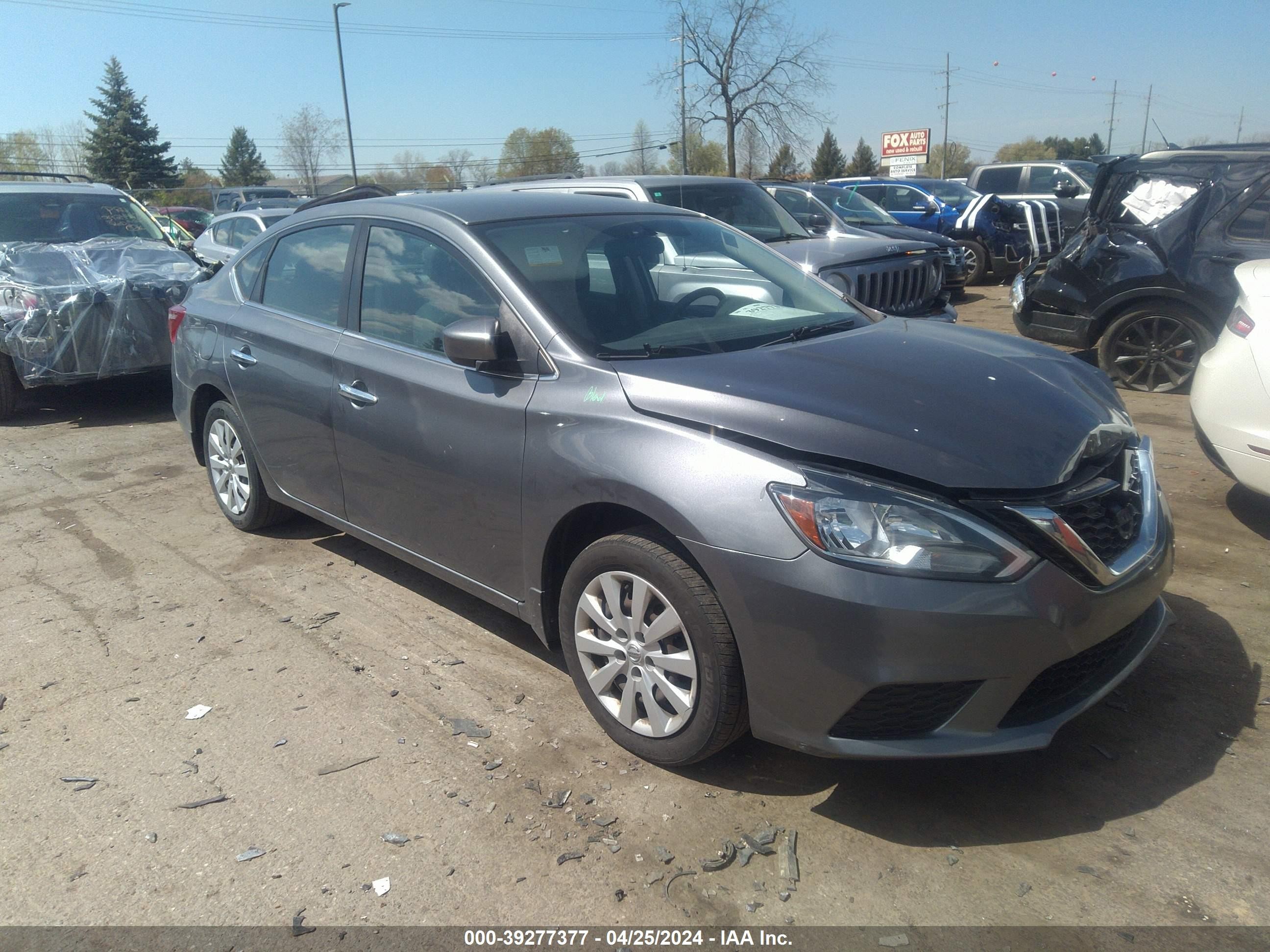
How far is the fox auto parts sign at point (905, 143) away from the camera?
5953cm

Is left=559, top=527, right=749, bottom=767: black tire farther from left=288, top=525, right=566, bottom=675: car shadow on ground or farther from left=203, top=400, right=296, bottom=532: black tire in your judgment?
left=203, top=400, right=296, bottom=532: black tire

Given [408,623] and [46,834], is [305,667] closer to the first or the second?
[408,623]

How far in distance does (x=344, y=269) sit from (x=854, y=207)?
1222 centimetres

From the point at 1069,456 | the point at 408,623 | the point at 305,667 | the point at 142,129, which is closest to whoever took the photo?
the point at 1069,456

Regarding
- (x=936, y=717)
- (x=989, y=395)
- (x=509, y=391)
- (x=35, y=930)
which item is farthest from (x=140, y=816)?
(x=989, y=395)

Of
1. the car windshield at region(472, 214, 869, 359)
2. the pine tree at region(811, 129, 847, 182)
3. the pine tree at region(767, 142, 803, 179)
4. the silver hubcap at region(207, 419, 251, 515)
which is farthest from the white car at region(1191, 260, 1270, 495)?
the pine tree at region(811, 129, 847, 182)

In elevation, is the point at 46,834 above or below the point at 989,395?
below

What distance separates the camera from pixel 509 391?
132 inches

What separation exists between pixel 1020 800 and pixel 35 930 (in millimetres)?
2788

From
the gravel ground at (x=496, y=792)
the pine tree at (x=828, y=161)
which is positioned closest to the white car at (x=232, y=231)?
the gravel ground at (x=496, y=792)

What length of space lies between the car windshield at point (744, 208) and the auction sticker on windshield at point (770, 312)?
4.68 m

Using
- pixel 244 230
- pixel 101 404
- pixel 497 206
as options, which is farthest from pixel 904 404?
pixel 244 230

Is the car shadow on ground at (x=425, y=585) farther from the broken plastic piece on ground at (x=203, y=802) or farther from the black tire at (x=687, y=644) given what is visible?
the broken plastic piece on ground at (x=203, y=802)

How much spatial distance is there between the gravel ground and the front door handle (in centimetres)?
101
